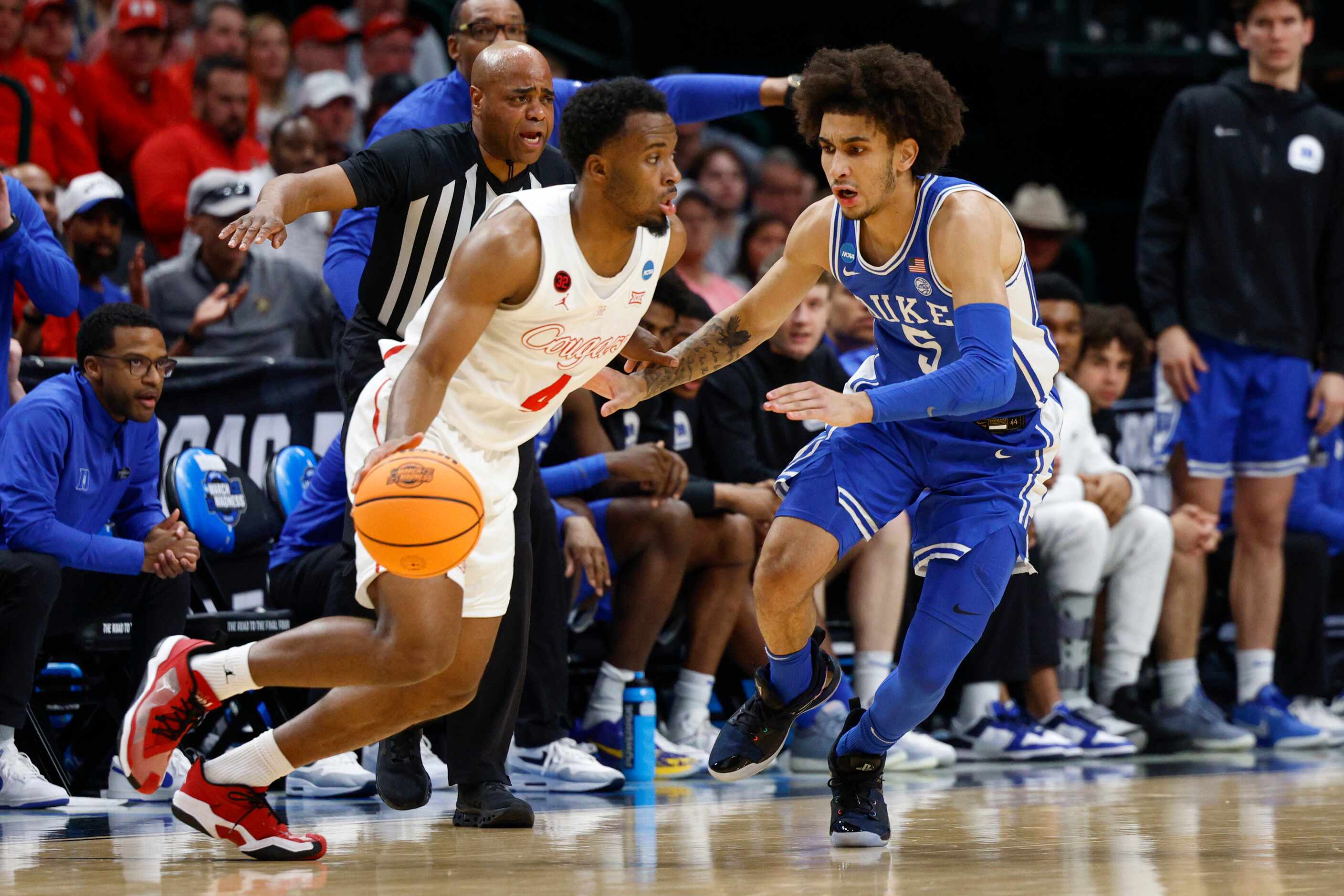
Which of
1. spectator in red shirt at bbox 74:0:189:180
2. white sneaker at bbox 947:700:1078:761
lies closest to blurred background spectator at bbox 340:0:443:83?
spectator in red shirt at bbox 74:0:189:180

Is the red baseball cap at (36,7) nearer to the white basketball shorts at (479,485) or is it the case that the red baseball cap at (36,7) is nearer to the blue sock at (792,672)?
the white basketball shorts at (479,485)

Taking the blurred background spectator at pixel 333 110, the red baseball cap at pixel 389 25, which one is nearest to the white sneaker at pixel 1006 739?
the blurred background spectator at pixel 333 110

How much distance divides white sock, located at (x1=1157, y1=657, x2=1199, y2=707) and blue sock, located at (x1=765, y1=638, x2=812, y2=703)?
3423 millimetres

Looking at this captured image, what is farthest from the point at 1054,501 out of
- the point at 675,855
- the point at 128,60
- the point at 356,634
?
the point at 128,60

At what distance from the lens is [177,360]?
586 cm

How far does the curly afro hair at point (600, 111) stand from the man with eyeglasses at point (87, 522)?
1.98m

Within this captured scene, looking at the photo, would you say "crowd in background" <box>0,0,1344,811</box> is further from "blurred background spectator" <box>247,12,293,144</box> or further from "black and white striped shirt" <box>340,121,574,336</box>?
"black and white striped shirt" <box>340,121,574,336</box>

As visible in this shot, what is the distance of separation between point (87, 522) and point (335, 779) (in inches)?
44.8

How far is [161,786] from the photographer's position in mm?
5219

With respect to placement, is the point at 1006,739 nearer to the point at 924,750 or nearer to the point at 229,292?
the point at 924,750

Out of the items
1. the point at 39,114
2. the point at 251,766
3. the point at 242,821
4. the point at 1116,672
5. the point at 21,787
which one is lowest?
the point at 1116,672

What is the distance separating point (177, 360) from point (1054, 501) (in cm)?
360

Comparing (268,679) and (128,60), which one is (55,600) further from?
(128,60)

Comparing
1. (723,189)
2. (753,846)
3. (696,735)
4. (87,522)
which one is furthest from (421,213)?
(723,189)
